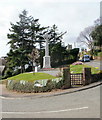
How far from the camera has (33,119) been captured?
686 cm

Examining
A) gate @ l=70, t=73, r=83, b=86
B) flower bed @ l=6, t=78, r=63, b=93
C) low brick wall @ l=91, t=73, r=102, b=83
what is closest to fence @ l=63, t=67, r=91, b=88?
gate @ l=70, t=73, r=83, b=86

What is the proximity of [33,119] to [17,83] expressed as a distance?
27.9 feet

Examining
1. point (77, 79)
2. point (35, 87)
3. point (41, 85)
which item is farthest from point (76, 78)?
point (35, 87)

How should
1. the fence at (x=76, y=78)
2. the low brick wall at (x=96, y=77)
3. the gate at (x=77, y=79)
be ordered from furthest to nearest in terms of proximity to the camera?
the low brick wall at (x=96, y=77) < the gate at (x=77, y=79) < the fence at (x=76, y=78)

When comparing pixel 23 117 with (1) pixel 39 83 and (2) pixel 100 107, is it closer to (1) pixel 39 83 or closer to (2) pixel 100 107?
(2) pixel 100 107

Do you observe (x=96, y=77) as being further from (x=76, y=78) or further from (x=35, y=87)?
(x=35, y=87)

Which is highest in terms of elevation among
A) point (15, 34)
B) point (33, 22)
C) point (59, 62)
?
point (33, 22)

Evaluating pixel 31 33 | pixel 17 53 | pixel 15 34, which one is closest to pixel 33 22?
pixel 31 33

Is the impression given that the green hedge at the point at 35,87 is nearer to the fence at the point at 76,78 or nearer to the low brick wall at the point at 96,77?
the fence at the point at 76,78

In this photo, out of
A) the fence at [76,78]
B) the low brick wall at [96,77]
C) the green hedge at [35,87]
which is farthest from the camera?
the low brick wall at [96,77]

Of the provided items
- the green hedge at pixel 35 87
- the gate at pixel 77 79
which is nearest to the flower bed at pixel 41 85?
the green hedge at pixel 35 87

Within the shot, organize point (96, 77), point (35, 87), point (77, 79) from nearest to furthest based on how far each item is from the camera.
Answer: point (35, 87) → point (77, 79) → point (96, 77)

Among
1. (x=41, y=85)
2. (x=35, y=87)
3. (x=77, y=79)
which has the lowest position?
(x=35, y=87)

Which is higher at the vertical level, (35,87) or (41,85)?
(41,85)
